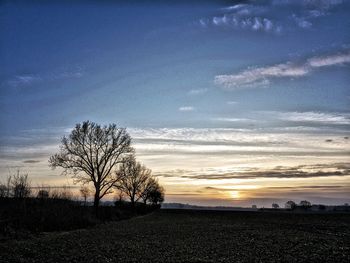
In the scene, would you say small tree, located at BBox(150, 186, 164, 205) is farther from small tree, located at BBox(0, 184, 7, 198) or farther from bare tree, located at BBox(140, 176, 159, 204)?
small tree, located at BBox(0, 184, 7, 198)

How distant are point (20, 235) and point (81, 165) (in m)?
42.1

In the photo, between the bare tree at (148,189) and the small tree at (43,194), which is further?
the bare tree at (148,189)

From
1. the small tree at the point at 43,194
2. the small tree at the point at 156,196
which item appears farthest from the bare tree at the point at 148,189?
the small tree at the point at 43,194

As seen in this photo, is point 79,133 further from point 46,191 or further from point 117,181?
point 46,191

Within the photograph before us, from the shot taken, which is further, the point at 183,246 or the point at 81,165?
the point at 81,165

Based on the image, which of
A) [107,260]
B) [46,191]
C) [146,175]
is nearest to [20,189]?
[46,191]

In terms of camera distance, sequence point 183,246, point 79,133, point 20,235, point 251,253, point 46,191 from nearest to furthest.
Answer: point 251,253 → point 183,246 → point 20,235 → point 46,191 → point 79,133

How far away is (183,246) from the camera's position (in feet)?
91.0

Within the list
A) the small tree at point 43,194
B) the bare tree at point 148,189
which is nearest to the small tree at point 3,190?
the small tree at point 43,194

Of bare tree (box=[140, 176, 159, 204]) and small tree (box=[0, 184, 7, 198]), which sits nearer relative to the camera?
small tree (box=[0, 184, 7, 198])

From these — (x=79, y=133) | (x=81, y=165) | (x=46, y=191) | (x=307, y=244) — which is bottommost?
(x=307, y=244)

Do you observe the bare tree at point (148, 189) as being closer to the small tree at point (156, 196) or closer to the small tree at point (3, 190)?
the small tree at point (156, 196)

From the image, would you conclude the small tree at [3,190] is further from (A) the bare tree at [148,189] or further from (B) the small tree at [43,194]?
(A) the bare tree at [148,189]

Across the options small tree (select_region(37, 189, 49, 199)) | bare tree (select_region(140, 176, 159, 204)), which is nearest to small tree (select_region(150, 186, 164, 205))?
bare tree (select_region(140, 176, 159, 204))
